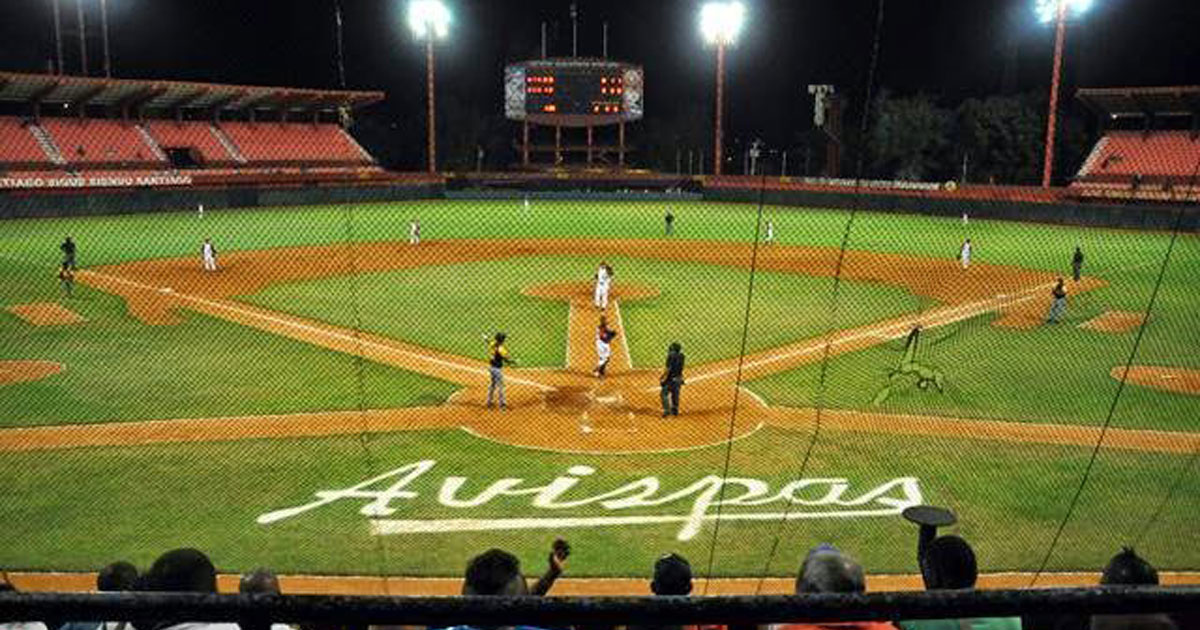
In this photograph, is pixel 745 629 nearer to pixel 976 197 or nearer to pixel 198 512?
pixel 198 512

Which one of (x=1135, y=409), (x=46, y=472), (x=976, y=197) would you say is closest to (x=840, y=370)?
(x=1135, y=409)

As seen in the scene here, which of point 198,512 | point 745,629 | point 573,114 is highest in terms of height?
point 573,114

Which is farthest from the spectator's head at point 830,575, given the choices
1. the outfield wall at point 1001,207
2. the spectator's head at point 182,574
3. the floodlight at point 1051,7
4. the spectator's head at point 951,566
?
the floodlight at point 1051,7

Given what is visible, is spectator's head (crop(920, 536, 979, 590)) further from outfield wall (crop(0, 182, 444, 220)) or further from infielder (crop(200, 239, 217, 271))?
outfield wall (crop(0, 182, 444, 220))

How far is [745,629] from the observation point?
1729 mm

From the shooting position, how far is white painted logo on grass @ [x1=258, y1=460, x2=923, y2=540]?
9.07 m

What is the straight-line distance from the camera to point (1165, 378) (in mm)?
14727

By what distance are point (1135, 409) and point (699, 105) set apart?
59729 mm

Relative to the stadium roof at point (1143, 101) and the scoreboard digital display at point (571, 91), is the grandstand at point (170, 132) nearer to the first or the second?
the scoreboard digital display at point (571, 91)

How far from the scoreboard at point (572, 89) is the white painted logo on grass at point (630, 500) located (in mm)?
53861

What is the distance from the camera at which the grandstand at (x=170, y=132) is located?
125ft

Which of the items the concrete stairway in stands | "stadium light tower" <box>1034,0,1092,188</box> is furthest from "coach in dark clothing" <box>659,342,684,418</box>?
the concrete stairway in stands

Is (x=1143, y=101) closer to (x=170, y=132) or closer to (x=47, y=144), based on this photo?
(x=170, y=132)

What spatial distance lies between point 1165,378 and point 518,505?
11.2m
